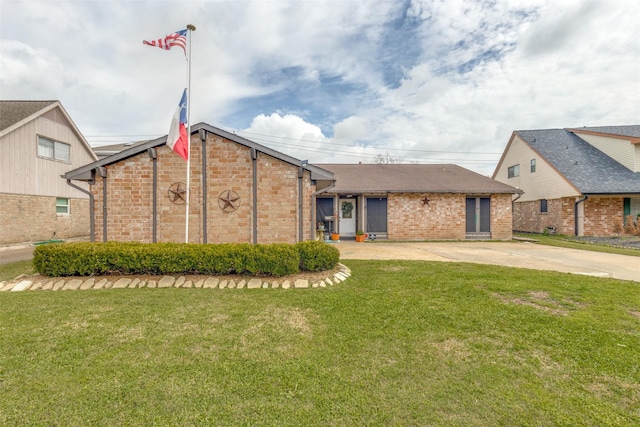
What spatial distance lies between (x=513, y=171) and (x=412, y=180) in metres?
11.0

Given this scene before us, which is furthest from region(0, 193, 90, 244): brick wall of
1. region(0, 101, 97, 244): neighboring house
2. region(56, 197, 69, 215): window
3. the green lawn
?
the green lawn

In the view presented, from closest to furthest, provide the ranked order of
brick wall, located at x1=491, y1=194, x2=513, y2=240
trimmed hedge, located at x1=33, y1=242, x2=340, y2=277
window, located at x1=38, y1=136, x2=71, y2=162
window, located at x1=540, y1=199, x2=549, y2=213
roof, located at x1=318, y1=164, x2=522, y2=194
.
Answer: trimmed hedge, located at x1=33, y1=242, x2=340, y2=277 → window, located at x1=38, y1=136, x2=71, y2=162 → roof, located at x1=318, y1=164, x2=522, y2=194 → brick wall, located at x1=491, y1=194, x2=513, y2=240 → window, located at x1=540, y1=199, x2=549, y2=213

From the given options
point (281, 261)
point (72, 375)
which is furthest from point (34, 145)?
point (72, 375)

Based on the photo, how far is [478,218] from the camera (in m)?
15.6

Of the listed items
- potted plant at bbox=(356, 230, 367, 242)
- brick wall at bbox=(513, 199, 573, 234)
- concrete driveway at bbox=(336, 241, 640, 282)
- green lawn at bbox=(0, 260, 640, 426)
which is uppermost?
brick wall at bbox=(513, 199, 573, 234)

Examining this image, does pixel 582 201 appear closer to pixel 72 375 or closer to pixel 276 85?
pixel 276 85

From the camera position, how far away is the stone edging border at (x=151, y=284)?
597 cm

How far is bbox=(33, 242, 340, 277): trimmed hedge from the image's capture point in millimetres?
6316

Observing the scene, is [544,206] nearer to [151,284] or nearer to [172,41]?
[172,41]

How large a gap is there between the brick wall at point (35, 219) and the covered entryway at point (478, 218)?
71.0 feet

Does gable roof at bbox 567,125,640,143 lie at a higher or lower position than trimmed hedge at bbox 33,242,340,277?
higher

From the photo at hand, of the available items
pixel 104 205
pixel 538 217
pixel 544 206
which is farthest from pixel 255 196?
pixel 538 217

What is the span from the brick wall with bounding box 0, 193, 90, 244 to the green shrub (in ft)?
46.9

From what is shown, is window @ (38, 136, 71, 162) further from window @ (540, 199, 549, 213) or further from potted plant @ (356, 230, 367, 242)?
window @ (540, 199, 549, 213)
